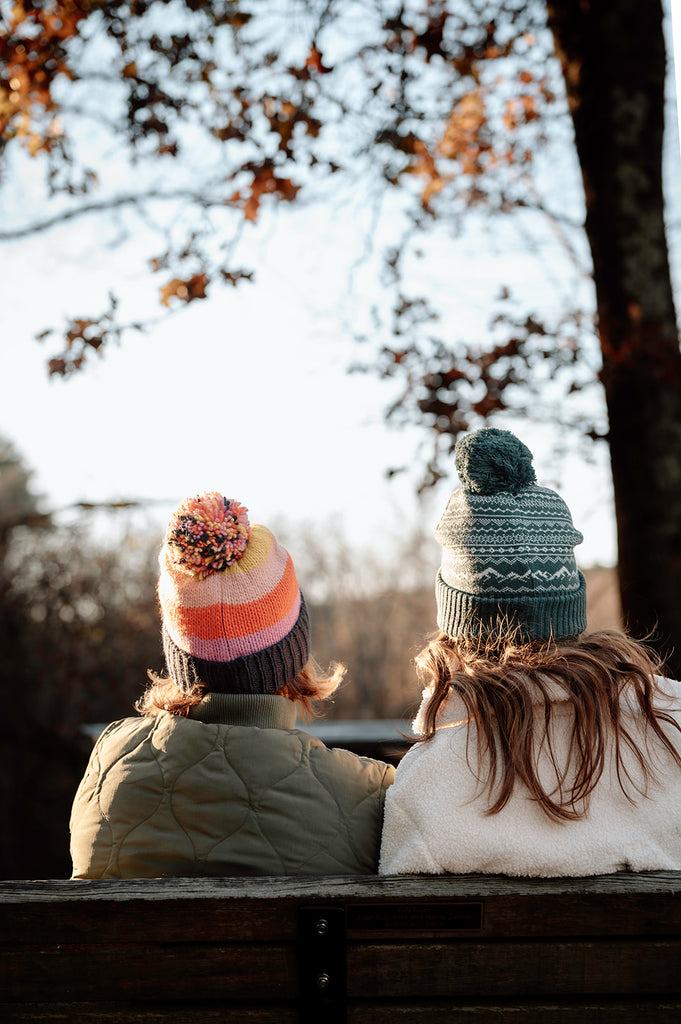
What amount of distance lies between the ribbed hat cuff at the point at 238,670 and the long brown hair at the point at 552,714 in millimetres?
380

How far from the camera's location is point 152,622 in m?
7.88

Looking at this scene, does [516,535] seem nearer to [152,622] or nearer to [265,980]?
[265,980]

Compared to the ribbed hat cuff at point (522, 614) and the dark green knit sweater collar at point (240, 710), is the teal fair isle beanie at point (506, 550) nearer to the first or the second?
the ribbed hat cuff at point (522, 614)

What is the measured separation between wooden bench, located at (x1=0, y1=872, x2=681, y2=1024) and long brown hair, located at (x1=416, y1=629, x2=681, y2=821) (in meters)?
0.19

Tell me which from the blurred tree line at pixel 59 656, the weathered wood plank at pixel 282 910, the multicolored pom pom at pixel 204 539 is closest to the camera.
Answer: the weathered wood plank at pixel 282 910

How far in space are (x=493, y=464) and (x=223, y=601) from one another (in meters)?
0.64

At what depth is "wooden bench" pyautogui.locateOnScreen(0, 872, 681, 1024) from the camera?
1404mm

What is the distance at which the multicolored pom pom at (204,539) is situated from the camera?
1816mm

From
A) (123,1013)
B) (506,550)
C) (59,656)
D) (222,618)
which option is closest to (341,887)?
(123,1013)

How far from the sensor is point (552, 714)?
1.63 meters

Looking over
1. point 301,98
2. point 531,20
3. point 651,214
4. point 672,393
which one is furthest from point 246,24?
point 672,393

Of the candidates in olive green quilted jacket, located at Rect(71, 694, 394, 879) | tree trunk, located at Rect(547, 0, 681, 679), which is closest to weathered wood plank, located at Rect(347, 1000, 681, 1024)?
olive green quilted jacket, located at Rect(71, 694, 394, 879)

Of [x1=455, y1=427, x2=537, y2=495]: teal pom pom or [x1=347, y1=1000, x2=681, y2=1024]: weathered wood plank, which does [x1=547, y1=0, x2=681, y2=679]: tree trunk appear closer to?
[x1=455, y1=427, x2=537, y2=495]: teal pom pom

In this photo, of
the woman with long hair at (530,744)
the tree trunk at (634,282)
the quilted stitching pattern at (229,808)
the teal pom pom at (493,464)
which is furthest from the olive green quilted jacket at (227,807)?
the tree trunk at (634,282)
